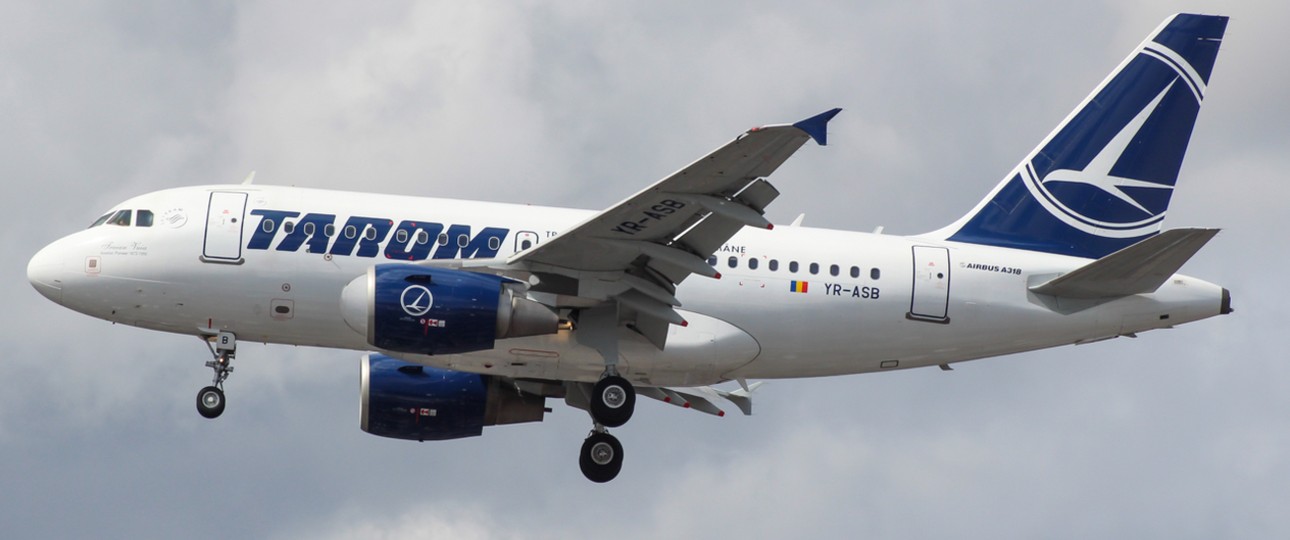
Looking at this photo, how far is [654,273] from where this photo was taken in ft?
112

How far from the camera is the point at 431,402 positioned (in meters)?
39.1

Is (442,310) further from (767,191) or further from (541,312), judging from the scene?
(767,191)

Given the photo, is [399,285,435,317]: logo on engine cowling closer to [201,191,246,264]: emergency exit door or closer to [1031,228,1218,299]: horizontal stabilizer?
[201,191,246,264]: emergency exit door

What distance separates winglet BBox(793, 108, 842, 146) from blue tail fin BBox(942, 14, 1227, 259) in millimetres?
11247

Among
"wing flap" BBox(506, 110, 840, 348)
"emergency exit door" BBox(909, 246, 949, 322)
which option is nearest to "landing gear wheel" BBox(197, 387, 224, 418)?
"wing flap" BBox(506, 110, 840, 348)

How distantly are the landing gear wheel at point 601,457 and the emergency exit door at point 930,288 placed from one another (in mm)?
6673

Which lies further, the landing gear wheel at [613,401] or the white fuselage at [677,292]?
the white fuselage at [677,292]

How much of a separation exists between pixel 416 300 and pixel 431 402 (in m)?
6.66

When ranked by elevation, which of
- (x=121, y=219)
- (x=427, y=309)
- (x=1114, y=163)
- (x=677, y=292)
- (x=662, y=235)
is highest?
(x=1114, y=163)

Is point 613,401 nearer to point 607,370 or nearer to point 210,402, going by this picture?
point 607,370

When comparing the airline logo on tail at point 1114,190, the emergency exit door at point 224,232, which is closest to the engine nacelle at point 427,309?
the emergency exit door at point 224,232

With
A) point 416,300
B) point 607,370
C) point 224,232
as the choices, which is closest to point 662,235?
point 607,370

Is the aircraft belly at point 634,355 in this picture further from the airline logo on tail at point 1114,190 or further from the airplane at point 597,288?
the airline logo on tail at point 1114,190

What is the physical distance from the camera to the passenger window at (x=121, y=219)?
36084mm
